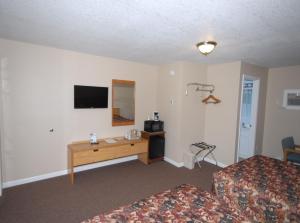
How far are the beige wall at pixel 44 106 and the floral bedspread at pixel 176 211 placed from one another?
232 centimetres

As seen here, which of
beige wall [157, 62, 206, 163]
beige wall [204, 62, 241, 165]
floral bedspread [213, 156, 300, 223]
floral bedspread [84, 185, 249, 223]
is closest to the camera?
floral bedspread [84, 185, 249, 223]

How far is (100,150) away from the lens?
3.38 m

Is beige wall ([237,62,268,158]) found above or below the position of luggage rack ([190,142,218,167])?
above

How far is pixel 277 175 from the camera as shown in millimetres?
2277

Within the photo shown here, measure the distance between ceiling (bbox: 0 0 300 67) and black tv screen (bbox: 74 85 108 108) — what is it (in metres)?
0.80

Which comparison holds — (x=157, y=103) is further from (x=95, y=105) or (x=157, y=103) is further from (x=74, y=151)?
(x=74, y=151)

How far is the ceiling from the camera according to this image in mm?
1629

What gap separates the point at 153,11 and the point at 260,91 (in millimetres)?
3755

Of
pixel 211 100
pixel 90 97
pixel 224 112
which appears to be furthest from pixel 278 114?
pixel 90 97

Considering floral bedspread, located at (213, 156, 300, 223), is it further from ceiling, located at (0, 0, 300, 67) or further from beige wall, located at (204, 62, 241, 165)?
ceiling, located at (0, 0, 300, 67)

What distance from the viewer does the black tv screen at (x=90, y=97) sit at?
3412 millimetres

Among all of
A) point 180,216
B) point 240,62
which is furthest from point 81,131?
point 240,62

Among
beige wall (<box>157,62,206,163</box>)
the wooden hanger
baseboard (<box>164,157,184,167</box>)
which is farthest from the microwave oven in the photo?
the wooden hanger

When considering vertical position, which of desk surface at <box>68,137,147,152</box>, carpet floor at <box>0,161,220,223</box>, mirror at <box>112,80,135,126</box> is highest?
mirror at <box>112,80,135,126</box>
